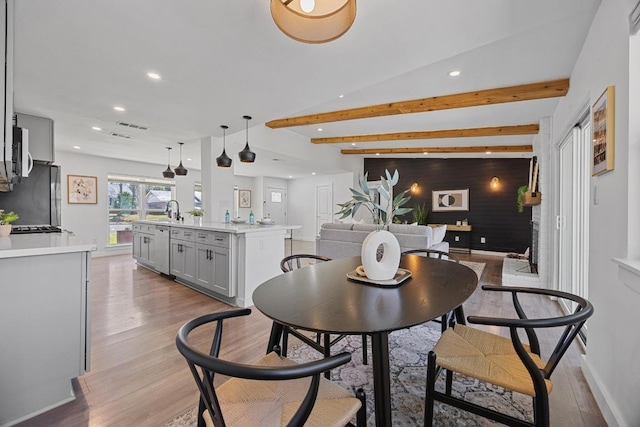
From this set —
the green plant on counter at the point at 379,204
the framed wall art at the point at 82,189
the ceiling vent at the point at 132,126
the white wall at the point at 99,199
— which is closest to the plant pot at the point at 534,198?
the green plant on counter at the point at 379,204

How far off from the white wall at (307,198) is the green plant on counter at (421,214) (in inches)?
86.0

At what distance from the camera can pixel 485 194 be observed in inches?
291

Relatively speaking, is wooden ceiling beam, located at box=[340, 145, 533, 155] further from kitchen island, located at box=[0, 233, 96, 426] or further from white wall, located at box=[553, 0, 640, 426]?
kitchen island, located at box=[0, 233, 96, 426]

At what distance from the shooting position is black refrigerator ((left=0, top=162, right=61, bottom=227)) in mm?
3900

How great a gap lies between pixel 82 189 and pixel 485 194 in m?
9.68

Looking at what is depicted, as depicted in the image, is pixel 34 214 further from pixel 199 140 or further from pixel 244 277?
pixel 244 277

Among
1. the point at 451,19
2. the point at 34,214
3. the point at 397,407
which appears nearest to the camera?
the point at 397,407

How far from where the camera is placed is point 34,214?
4031 millimetres

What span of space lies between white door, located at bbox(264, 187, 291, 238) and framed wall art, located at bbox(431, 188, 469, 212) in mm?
5075

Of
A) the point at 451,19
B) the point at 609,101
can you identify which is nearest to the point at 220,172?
the point at 451,19

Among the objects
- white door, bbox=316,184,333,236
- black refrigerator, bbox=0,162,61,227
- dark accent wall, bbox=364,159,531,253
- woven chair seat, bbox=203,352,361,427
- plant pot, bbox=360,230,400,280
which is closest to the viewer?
woven chair seat, bbox=203,352,361,427

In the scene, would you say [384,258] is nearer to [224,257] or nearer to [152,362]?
[152,362]

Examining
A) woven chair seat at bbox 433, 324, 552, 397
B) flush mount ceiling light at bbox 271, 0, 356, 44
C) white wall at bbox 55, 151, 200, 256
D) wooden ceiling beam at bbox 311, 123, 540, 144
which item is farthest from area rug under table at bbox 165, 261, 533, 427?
white wall at bbox 55, 151, 200, 256

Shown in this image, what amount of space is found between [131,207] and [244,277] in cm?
581
